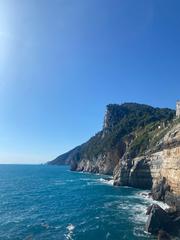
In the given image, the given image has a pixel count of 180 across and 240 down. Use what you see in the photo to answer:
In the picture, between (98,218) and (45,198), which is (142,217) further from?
(45,198)

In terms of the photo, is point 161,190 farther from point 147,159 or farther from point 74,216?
point 74,216

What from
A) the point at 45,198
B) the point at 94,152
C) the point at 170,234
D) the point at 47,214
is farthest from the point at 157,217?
the point at 94,152

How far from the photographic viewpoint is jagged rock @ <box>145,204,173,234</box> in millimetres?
46959

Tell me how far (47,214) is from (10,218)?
770 centimetres

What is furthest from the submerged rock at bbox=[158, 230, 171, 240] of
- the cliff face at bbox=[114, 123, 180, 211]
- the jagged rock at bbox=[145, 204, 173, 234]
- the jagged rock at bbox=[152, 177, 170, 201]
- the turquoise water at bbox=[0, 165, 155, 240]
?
the jagged rock at bbox=[152, 177, 170, 201]

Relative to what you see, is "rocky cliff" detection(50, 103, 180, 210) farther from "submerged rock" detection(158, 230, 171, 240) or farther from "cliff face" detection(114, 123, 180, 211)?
"submerged rock" detection(158, 230, 171, 240)

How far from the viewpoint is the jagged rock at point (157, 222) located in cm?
4696

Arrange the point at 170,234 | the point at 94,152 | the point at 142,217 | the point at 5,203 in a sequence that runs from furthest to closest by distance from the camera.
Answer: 1. the point at 94,152
2. the point at 5,203
3. the point at 142,217
4. the point at 170,234

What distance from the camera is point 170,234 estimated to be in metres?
45.7

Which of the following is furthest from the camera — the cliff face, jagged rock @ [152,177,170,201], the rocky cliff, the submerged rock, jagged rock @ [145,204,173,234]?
jagged rock @ [152,177,170,201]

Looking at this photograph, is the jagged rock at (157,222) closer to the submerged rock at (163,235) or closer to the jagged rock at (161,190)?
the submerged rock at (163,235)

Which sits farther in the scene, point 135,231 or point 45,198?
point 45,198

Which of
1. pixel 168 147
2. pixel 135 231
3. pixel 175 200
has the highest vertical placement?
pixel 168 147

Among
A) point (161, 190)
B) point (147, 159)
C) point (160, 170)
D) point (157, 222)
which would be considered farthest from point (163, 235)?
point (147, 159)
